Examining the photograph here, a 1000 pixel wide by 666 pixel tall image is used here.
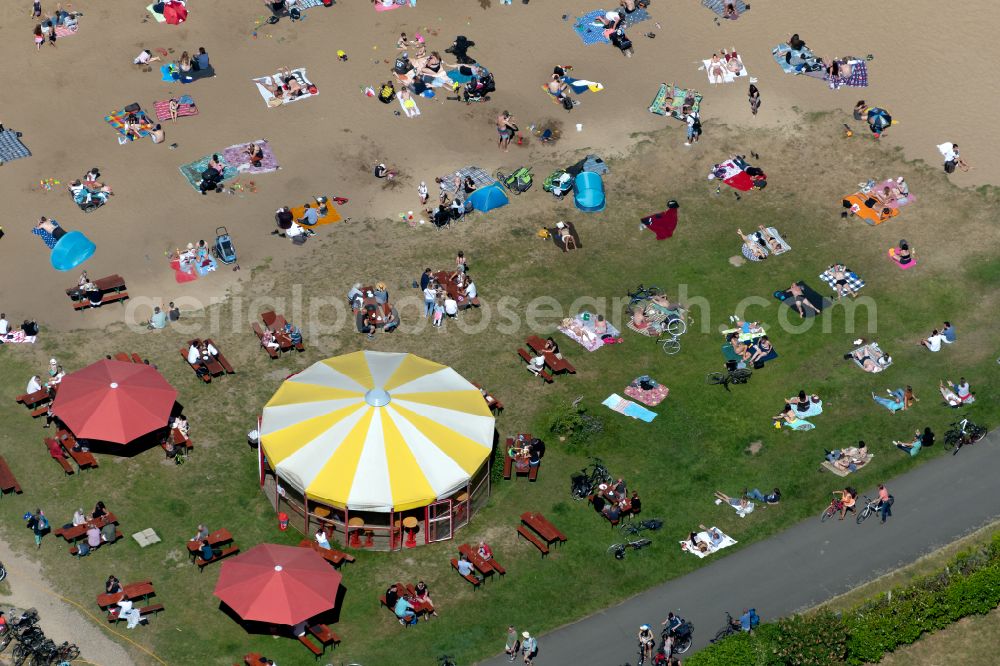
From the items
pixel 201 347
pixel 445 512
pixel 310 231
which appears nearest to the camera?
pixel 445 512

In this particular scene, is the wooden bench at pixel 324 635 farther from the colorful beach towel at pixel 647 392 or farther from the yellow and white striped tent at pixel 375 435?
the colorful beach towel at pixel 647 392

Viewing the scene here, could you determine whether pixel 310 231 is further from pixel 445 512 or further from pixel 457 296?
pixel 445 512

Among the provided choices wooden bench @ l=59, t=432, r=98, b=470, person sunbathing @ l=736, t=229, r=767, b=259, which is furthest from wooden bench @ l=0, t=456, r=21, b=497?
person sunbathing @ l=736, t=229, r=767, b=259

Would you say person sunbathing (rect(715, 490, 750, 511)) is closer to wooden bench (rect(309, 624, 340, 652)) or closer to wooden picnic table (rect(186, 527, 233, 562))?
wooden bench (rect(309, 624, 340, 652))

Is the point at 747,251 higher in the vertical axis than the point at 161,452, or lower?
higher

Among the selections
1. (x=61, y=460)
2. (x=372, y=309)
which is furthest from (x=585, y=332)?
(x=61, y=460)

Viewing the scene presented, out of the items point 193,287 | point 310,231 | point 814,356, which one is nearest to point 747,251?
point 814,356
